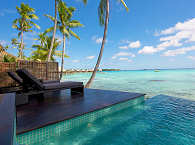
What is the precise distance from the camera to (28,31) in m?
18.3

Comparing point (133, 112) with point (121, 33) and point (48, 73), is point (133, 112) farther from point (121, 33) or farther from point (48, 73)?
point (121, 33)

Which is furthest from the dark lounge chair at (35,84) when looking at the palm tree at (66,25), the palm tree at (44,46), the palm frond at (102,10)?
the palm tree at (44,46)

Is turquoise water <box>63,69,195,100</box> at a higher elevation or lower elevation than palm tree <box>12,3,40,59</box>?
lower

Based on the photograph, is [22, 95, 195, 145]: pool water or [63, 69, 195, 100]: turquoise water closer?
[22, 95, 195, 145]: pool water

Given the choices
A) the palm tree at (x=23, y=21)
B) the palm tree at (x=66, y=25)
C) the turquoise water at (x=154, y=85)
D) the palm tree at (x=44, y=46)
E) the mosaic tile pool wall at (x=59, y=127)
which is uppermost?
the palm tree at (x=23, y=21)

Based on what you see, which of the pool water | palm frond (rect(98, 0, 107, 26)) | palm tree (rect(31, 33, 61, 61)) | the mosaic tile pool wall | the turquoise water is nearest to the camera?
the mosaic tile pool wall

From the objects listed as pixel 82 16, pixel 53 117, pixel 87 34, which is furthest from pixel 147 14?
pixel 53 117

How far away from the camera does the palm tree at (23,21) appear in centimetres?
1534

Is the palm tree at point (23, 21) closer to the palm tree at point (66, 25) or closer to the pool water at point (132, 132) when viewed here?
the palm tree at point (66, 25)

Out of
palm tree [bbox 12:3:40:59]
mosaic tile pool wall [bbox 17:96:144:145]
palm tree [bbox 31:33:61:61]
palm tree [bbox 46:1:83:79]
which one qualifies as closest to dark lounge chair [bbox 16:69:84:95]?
mosaic tile pool wall [bbox 17:96:144:145]

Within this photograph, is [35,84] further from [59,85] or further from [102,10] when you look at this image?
[102,10]

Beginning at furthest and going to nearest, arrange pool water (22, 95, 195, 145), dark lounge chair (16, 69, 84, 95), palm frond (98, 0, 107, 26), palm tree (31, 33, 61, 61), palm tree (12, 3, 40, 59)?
palm tree (31, 33, 61, 61), palm tree (12, 3, 40, 59), palm frond (98, 0, 107, 26), dark lounge chair (16, 69, 84, 95), pool water (22, 95, 195, 145)

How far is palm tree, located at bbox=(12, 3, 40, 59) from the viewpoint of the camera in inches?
604

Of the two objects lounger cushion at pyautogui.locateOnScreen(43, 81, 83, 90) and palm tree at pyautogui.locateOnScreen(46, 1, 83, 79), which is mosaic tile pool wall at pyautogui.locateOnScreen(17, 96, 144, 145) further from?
palm tree at pyautogui.locateOnScreen(46, 1, 83, 79)
